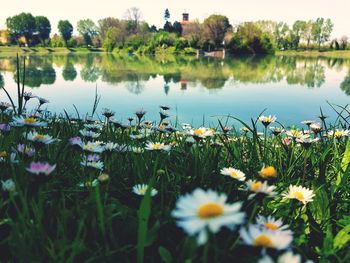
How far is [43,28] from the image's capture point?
251 ft

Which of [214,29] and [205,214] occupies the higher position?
[214,29]

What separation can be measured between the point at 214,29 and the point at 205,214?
53.9m

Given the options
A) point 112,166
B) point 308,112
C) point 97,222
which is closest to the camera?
point 97,222

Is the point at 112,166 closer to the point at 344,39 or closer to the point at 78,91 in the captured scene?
the point at 78,91

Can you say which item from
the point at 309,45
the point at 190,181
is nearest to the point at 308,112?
the point at 190,181

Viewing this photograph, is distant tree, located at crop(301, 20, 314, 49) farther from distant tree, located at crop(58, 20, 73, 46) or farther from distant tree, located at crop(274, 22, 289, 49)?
distant tree, located at crop(58, 20, 73, 46)

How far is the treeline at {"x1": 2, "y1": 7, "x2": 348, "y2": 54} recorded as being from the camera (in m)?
51.5

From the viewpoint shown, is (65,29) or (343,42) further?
(65,29)

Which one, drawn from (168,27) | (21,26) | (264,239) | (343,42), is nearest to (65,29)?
(21,26)

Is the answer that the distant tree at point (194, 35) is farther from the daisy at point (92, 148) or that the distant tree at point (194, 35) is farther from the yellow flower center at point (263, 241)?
the yellow flower center at point (263, 241)

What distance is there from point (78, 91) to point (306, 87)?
7.36m

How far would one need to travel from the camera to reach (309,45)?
68.4 m

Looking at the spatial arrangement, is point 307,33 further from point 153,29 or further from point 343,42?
point 153,29

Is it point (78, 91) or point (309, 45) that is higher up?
point (309, 45)
